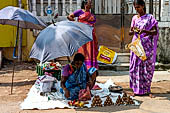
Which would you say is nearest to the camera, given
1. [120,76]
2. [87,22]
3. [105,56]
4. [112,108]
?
[112,108]

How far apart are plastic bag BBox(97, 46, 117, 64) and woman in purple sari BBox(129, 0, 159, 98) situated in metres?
2.68

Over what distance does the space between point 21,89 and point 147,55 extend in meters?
2.72

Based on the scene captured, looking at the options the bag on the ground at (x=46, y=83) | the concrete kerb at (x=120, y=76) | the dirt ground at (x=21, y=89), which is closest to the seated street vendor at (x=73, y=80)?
the dirt ground at (x=21, y=89)

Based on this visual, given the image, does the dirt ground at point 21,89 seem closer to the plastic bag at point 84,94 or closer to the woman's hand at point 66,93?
the plastic bag at point 84,94

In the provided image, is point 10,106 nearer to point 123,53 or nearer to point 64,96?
point 64,96

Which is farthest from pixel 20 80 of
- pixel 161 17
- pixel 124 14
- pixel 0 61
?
pixel 161 17

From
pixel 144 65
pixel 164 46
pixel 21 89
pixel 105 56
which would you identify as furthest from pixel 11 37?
pixel 144 65

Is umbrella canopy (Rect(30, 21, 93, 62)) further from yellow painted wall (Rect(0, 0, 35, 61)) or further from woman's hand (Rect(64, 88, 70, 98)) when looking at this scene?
yellow painted wall (Rect(0, 0, 35, 61))

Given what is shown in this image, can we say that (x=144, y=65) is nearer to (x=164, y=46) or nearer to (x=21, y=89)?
(x=21, y=89)

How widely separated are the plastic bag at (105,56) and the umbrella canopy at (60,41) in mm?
3333

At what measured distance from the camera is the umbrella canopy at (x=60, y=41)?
13.4 ft

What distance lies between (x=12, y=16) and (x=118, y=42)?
4531 mm

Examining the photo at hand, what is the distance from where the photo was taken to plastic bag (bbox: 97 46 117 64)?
312 inches

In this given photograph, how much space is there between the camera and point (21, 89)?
18.8 feet
